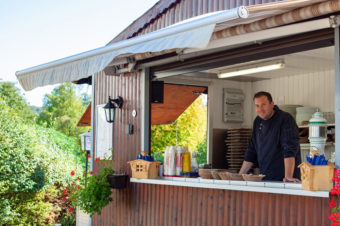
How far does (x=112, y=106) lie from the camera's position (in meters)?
8.42

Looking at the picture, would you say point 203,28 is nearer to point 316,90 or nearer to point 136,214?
point 136,214

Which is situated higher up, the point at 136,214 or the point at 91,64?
the point at 91,64

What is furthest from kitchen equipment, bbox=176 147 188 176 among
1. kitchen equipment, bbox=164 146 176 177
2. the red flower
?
the red flower

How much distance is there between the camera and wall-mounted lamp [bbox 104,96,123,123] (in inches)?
331

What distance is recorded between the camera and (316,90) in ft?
28.7

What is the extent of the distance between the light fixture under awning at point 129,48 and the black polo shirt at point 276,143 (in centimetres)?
147

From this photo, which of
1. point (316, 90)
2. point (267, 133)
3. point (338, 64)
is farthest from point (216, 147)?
point (338, 64)

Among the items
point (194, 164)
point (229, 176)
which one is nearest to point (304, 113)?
point (194, 164)

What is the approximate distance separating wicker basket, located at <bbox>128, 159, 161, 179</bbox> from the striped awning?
149 centimetres

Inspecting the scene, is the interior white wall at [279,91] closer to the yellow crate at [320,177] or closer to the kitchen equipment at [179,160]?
the kitchen equipment at [179,160]

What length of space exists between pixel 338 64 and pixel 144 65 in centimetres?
336

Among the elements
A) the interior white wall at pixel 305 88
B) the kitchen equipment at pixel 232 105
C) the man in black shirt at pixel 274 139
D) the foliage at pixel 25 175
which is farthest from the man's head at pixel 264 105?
the foliage at pixel 25 175

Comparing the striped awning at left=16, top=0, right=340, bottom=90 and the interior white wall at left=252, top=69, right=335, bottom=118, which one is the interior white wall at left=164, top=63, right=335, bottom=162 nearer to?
the interior white wall at left=252, top=69, right=335, bottom=118

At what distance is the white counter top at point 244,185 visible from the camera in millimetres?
4906
